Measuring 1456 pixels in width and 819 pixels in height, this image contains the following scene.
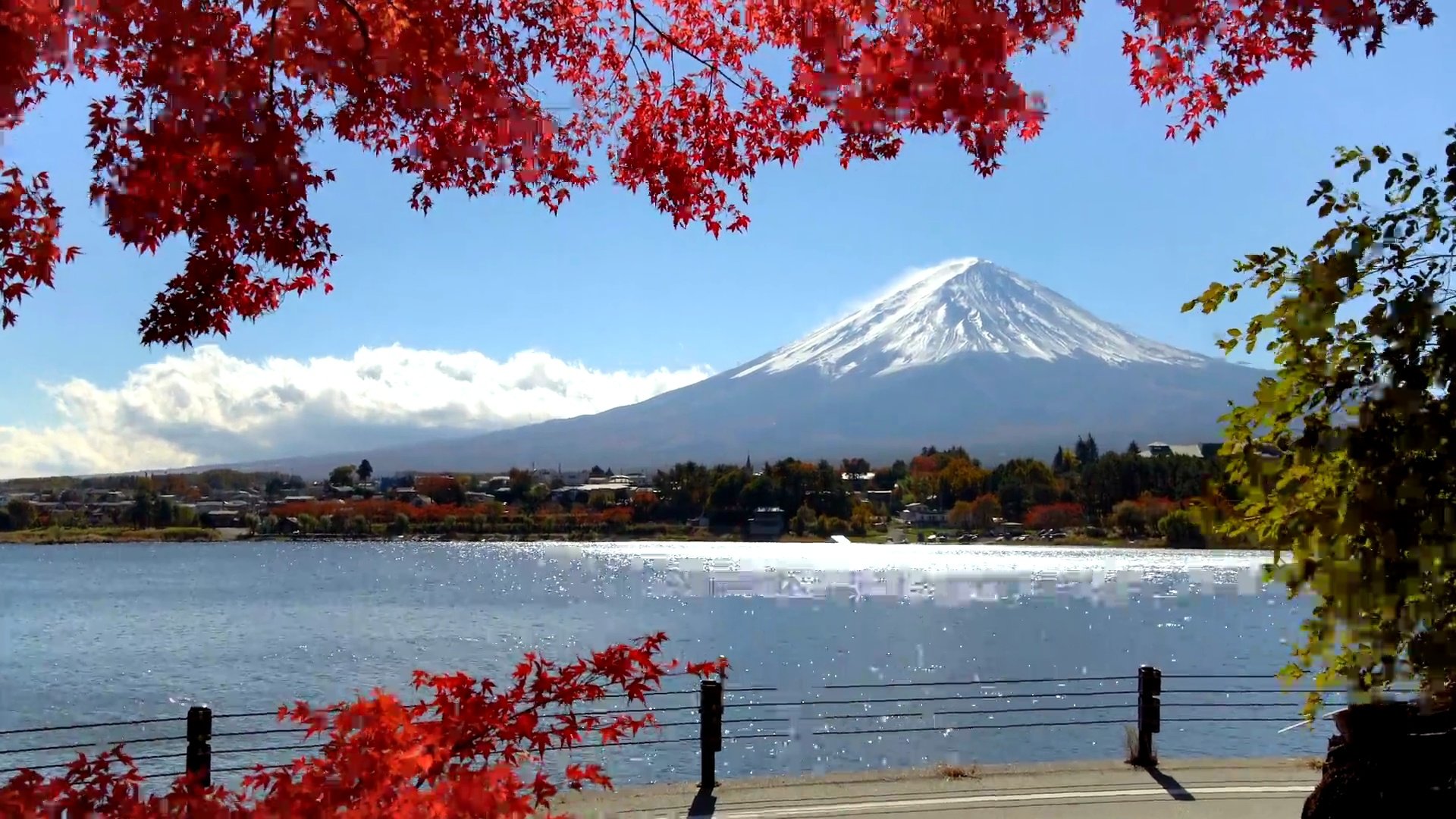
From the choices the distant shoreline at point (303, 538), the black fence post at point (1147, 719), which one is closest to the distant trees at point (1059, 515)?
the distant shoreline at point (303, 538)

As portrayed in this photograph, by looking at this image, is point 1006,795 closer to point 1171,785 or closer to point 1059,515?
point 1171,785

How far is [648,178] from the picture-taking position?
20.0ft

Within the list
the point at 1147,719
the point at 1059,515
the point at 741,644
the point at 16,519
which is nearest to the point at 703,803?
the point at 1147,719

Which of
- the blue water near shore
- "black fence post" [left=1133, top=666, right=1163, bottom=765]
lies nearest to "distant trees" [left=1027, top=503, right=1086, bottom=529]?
the blue water near shore

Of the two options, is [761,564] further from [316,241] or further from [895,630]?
[316,241]

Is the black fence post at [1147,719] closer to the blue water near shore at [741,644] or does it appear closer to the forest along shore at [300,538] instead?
the blue water near shore at [741,644]

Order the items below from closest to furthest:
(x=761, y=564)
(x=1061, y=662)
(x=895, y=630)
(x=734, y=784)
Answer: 1. (x=734, y=784)
2. (x=1061, y=662)
3. (x=895, y=630)
4. (x=761, y=564)

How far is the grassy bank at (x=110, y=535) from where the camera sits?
11119cm

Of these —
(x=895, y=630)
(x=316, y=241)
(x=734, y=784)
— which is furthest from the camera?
(x=895, y=630)

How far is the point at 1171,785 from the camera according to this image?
817cm

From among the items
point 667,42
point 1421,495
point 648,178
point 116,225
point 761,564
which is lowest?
point 761,564

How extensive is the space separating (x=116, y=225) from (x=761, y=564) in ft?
281

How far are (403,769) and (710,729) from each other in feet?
18.2

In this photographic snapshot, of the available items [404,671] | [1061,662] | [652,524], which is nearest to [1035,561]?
[652,524]
